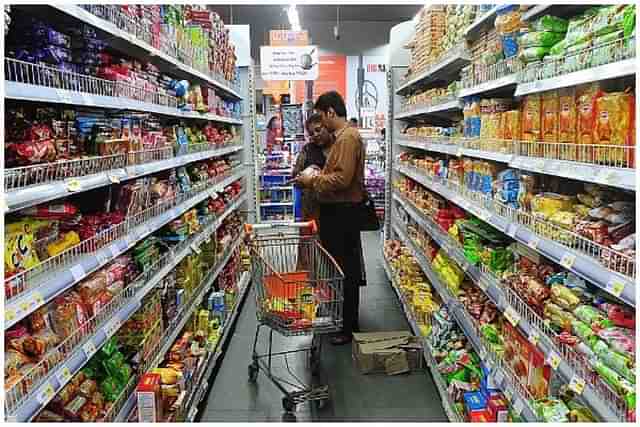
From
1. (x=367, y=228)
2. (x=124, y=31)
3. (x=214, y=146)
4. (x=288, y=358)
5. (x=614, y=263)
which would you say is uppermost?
(x=124, y=31)

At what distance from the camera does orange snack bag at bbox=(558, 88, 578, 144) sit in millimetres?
2137

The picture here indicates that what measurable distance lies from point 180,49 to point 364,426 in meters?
2.59

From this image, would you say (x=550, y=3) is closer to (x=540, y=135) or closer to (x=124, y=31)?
(x=540, y=135)

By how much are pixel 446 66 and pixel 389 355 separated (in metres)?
2.09

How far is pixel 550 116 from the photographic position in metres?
2.34

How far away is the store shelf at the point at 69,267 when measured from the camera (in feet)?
5.63

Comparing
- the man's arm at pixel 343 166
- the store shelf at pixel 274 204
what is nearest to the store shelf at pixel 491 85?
the man's arm at pixel 343 166

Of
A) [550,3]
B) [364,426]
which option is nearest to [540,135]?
[550,3]

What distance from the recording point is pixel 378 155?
40.0 feet

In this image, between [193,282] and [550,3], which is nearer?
[550,3]

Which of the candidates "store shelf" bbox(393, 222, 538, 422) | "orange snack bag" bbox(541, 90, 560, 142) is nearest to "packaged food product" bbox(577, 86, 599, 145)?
"orange snack bag" bbox(541, 90, 560, 142)

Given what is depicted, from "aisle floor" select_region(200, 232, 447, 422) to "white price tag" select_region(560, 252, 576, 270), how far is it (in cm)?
165

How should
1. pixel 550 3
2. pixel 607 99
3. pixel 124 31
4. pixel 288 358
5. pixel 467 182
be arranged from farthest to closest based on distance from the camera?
pixel 288 358
pixel 467 182
pixel 124 31
pixel 550 3
pixel 607 99

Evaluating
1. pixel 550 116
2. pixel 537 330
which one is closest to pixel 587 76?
pixel 550 116
